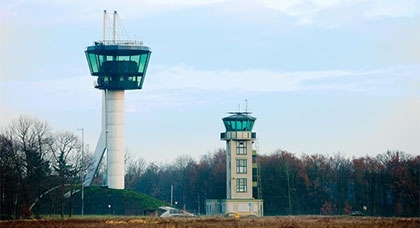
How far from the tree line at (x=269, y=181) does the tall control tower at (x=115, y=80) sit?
4.57 metres

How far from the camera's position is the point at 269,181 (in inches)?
5659

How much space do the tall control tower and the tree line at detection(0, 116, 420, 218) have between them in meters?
4.57

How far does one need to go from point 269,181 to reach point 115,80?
1183 inches

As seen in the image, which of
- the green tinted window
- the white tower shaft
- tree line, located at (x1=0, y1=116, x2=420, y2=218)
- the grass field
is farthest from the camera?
the white tower shaft

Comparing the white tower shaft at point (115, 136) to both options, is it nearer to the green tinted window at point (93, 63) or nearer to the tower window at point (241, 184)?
the green tinted window at point (93, 63)

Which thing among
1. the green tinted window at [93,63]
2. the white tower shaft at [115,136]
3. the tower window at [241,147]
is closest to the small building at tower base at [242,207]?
the tower window at [241,147]

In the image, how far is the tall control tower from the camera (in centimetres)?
13000

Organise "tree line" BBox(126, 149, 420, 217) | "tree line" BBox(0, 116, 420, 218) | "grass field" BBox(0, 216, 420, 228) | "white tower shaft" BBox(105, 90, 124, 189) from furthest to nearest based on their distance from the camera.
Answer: "white tower shaft" BBox(105, 90, 124, 189)
"tree line" BBox(126, 149, 420, 217)
"tree line" BBox(0, 116, 420, 218)
"grass field" BBox(0, 216, 420, 228)

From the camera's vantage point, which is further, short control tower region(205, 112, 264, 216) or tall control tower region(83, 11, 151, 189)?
tall control tower region(83, 11, 151, 189)

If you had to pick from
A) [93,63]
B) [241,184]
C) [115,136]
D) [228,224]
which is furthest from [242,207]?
[228,224]

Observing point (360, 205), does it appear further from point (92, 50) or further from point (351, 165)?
point (92, 50)

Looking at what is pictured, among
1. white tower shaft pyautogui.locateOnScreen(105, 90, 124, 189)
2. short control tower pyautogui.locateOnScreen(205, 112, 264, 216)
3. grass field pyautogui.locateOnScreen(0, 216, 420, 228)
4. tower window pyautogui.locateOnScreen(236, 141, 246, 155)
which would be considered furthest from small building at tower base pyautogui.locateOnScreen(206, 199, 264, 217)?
grass field pyautogui.locateOnScreen(0, 216, 420, 228)

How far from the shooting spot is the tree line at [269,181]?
335 ft

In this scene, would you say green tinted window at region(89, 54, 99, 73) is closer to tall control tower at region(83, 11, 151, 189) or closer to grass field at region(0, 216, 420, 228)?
tall control tower at region(83, 11, 151, 189)
